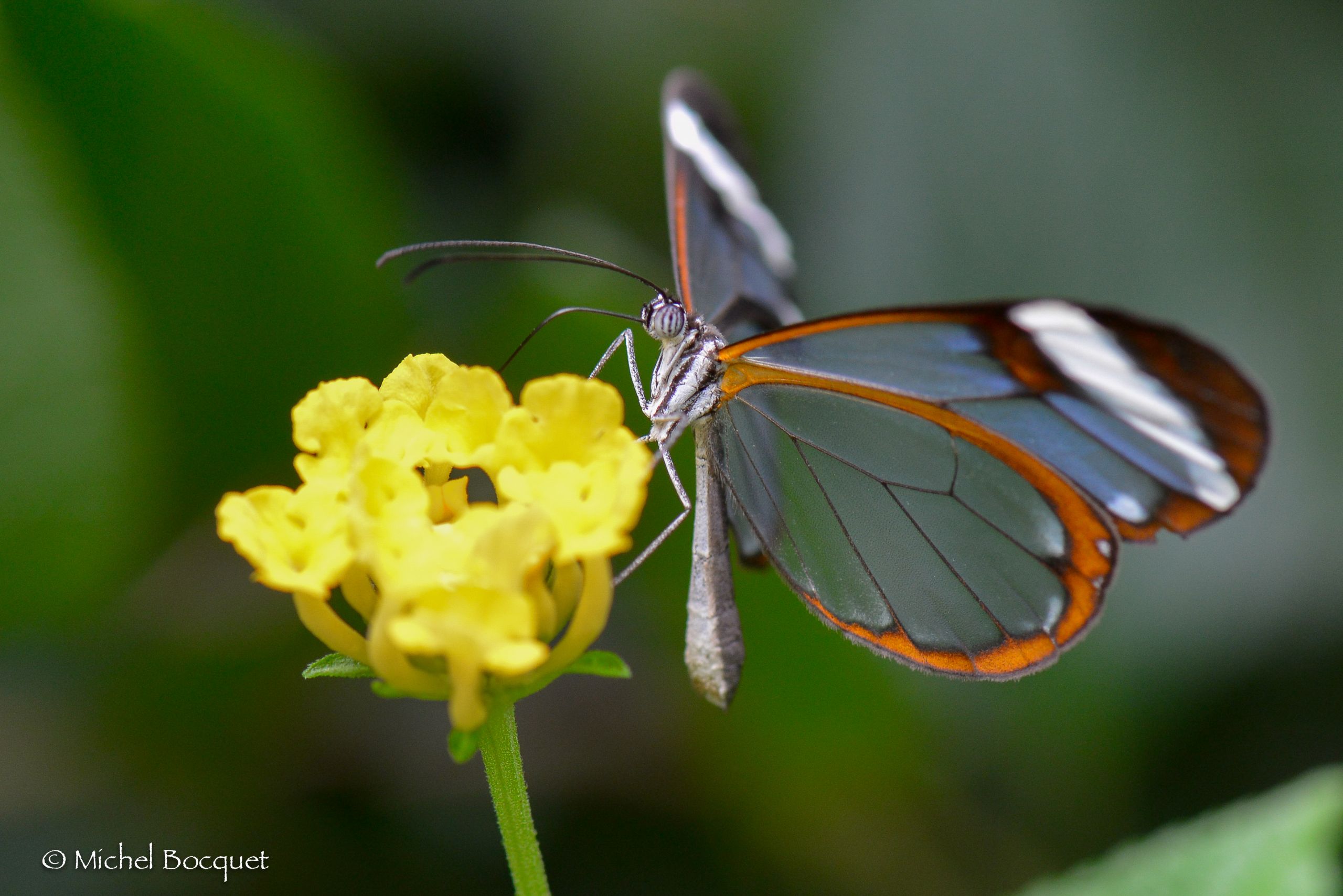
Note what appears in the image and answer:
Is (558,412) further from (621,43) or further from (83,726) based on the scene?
(621,43)

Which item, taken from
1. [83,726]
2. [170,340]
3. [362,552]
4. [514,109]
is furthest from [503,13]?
[362,552]

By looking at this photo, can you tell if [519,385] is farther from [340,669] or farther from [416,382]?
[340,669]

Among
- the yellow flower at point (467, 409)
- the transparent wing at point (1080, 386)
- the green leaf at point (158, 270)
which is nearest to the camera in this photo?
the yellow flower at point (467, 409)

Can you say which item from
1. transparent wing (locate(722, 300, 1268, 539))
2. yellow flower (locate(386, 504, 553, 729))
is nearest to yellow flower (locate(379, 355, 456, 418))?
yellow flower (locate(386, 504, 553, 729))

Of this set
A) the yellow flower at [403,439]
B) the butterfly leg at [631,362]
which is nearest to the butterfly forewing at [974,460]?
the butterfly leg at [631,362]

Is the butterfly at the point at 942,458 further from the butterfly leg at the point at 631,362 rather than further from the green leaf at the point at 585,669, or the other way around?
the green leaf at the point at 585,669

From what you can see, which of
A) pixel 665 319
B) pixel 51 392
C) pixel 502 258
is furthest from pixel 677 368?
pixel 51 392
